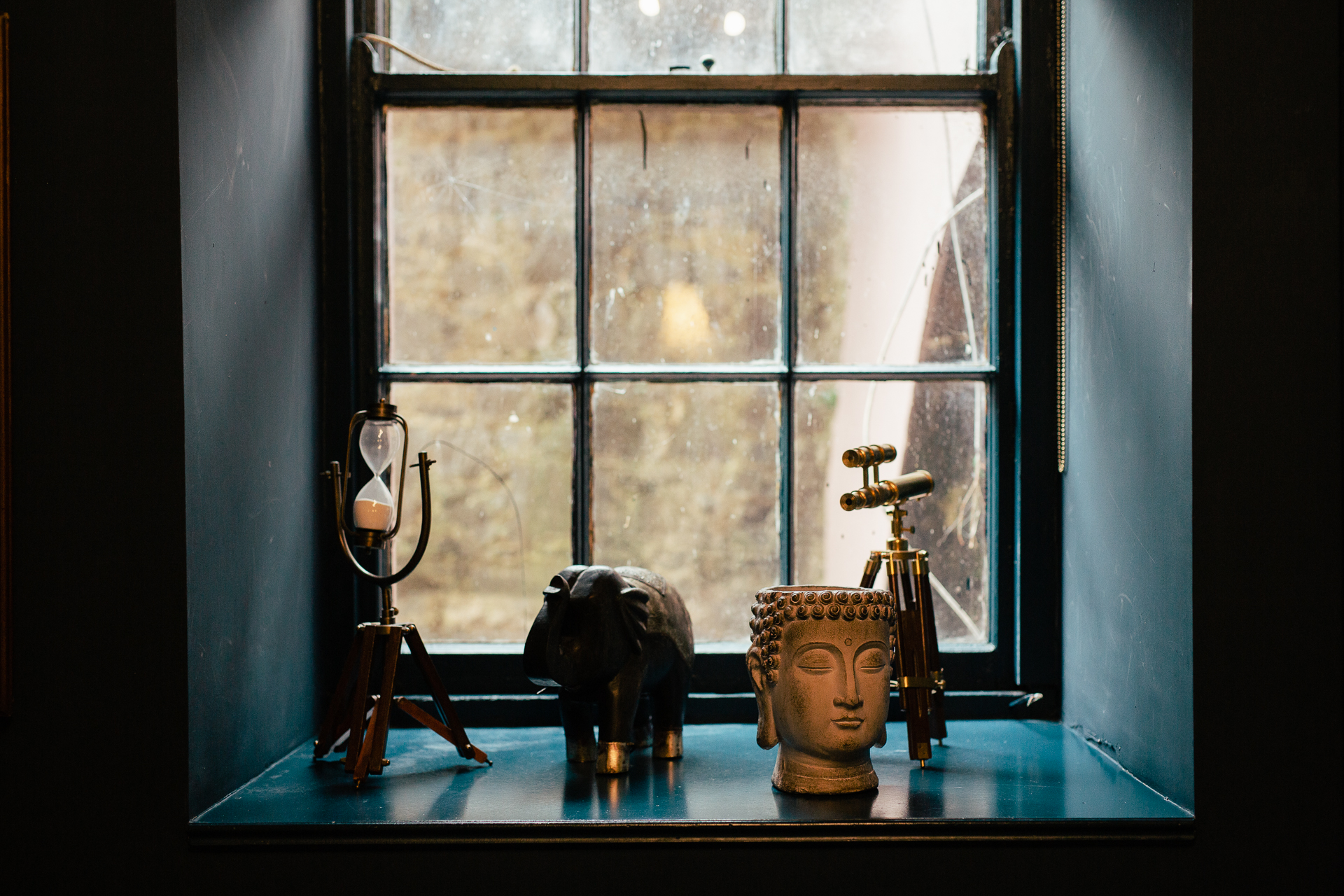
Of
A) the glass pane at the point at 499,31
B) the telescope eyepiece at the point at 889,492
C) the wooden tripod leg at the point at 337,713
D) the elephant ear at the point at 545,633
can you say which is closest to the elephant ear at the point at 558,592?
the elephant ear at the point at 545,633

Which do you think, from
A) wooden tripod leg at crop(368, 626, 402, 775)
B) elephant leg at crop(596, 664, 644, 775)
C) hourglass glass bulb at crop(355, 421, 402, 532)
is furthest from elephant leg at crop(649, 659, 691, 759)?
hourglass glass bulb at crop(355, 421, 402, 532)

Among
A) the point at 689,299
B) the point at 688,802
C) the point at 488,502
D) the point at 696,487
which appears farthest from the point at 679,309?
the point at 688,802

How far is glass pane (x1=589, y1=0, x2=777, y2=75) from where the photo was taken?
2225mm

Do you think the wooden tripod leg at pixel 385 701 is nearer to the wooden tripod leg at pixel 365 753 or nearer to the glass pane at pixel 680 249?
the wooden tripod leg at pixel 365 753

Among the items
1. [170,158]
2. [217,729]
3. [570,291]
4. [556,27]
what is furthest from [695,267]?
[217,729]

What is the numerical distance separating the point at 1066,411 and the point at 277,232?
1540 mm

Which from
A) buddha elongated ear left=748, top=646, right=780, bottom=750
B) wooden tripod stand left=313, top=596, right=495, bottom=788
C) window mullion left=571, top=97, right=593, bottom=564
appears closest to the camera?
buddha elongated ear left=748, top=646, right=780, bottom=750

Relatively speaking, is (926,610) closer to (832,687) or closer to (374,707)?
(832,687)

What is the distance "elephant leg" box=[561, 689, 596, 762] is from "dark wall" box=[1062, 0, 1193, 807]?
3.04 ft

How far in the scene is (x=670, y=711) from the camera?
189 centimetres

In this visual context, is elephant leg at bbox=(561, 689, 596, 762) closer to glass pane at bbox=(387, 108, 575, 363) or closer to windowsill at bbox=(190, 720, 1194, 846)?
windowsill at bbox=(190, 720, 1194, 846)

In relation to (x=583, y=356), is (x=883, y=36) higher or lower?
higher

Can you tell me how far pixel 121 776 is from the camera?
156cm

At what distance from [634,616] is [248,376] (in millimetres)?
756
